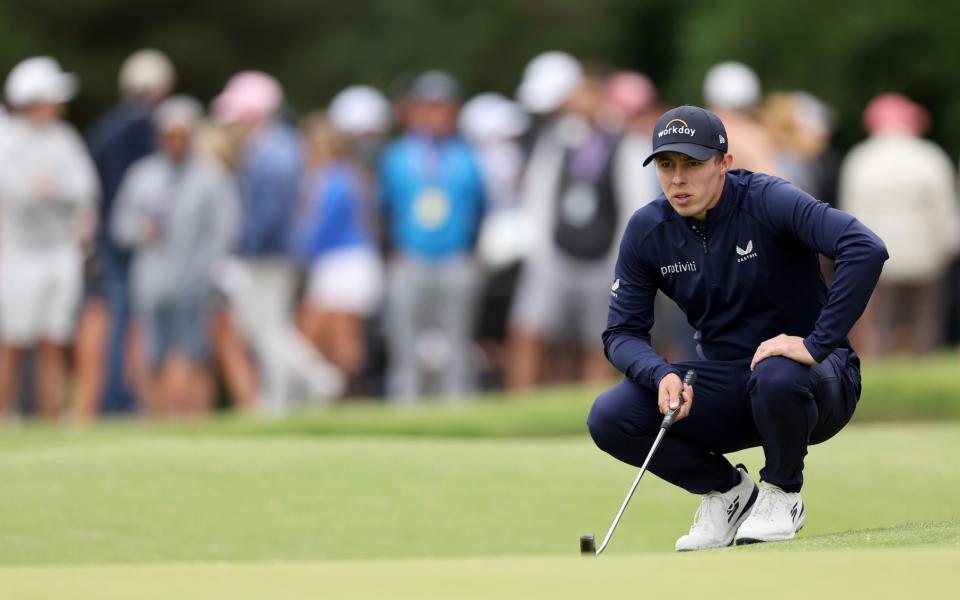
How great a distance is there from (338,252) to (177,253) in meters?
1.30

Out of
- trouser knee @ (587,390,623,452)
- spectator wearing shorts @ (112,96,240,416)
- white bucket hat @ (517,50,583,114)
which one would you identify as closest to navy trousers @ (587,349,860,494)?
trouser knee @ (587,390,623,452)

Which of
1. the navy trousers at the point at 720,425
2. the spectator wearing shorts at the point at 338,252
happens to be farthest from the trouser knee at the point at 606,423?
the spectator wearing shorts at the point at 338,252

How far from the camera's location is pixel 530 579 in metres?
4.99

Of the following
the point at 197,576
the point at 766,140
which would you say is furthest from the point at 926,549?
the point at 766,140

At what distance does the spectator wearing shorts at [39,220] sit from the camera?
43.6ft

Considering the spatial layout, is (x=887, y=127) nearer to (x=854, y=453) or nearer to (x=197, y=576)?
(x=854, y=453)

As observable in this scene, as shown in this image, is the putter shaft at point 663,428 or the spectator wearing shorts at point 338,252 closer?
the putter shaft at point 663,428

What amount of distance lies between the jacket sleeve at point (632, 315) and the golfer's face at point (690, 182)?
23 centimetres

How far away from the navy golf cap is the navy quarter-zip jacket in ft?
0.70

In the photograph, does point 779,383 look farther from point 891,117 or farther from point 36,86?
point 891,117

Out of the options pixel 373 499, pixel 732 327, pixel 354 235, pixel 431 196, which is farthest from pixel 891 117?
pixel 732 327

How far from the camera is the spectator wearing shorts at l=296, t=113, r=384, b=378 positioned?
46.6ft

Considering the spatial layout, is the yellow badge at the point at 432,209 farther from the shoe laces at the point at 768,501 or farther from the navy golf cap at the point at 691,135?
the shoe laces at the point at 768,501

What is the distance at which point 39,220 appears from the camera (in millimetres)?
13375
